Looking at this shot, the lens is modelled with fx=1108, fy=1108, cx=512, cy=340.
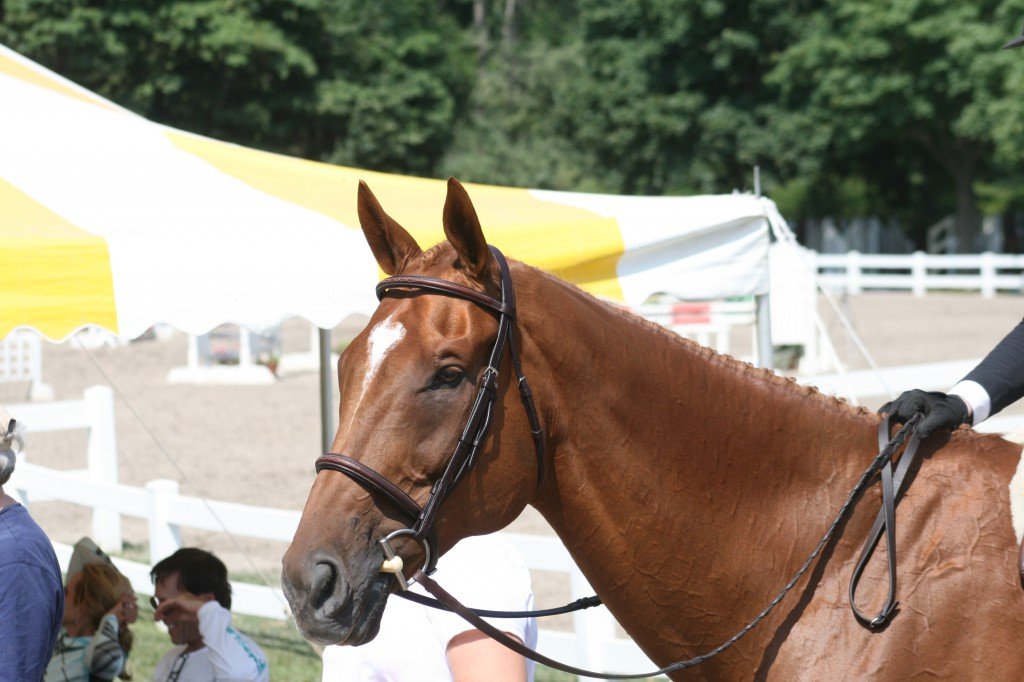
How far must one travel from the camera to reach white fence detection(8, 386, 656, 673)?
5574 millimetres

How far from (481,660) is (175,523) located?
5207 mm

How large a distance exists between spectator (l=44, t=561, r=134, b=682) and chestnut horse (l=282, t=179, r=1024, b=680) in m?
2.73

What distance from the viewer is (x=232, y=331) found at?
859 inches

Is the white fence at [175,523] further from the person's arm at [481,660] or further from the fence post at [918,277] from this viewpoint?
the fence post at [918,277]

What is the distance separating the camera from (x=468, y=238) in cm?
228

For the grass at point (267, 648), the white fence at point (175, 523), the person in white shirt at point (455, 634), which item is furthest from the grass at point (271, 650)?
the person in white shirt at point (455, 634)

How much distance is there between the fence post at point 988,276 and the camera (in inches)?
1233

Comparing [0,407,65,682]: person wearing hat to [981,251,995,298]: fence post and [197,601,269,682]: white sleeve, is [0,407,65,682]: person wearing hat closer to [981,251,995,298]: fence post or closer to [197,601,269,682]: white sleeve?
[197,601,269,682]: white sleeve

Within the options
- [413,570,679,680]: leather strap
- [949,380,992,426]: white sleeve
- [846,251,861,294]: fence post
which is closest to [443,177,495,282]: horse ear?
[413,570,679,680]: leather strap

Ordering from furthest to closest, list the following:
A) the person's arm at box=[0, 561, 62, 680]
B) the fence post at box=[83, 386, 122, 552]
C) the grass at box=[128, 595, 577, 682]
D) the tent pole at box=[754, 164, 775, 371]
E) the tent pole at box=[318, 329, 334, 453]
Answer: the fence post at box=[83, 386, 122, 552], the grass at box=[128, 595, 577, 682], the tent pole at box=[318, 329, 334, 453], the tent pole at box=[754, 164, 775, 371], the person's arm at box=[0, 561, 62, 680]

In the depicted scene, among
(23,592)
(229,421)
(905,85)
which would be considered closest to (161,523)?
(23,592)

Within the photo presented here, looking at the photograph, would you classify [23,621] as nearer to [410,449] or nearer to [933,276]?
[410,449]

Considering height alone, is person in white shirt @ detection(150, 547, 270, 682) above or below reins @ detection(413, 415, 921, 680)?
below

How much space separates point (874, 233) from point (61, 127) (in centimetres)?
5193
